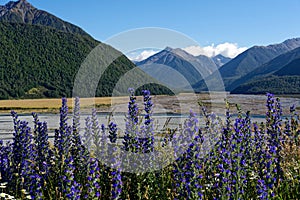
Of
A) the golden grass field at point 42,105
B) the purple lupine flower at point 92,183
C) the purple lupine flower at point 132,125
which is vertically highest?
the golden grass field at point 42,105

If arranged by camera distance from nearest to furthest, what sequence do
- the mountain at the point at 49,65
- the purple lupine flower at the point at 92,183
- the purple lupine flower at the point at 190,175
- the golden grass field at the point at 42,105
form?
1. the purple lupine flower at the point at 190,175
2. the purple lupine flower at the point at 92,183
3. the golden grass field at the point at 42,105
4. the mountain at the point at 49,65

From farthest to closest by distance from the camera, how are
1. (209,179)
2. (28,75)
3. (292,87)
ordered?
(292,87) < (28,75) < (209,179)

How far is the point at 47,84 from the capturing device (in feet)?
453

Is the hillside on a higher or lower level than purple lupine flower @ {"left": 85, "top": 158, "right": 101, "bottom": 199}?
higher

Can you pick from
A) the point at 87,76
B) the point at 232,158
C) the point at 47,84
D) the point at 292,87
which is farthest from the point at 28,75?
the point at 232,158

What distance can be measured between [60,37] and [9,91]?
54346 millimetres

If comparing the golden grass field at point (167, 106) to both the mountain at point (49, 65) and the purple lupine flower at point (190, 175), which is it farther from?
the mountain at point (49, 65)

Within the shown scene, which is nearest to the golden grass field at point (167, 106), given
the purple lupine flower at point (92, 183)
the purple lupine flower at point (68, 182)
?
the purple lupine flower at point (92, 183)

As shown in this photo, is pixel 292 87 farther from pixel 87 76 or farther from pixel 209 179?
pixel 209 179

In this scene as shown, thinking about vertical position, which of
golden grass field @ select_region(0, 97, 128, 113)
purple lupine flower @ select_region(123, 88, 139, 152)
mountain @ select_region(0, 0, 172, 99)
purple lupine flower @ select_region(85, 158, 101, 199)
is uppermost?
mountain @ select_region(0, 0, 172, 99)

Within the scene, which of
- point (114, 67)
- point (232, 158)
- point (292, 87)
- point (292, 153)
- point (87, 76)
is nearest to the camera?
point (232, 158)

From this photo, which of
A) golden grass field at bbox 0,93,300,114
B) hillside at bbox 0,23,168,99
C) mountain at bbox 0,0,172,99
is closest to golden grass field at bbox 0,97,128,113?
golden grass field at bbox 0,93,300,114

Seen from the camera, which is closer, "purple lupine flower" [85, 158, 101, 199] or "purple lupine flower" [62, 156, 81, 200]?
"purple lupine flower" [62, 156, 81, 200]

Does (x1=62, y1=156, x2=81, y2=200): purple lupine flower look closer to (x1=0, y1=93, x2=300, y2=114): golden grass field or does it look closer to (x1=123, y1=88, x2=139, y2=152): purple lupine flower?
(x1=123, y1=88, x2=139, y2=152): purple lupine flower
